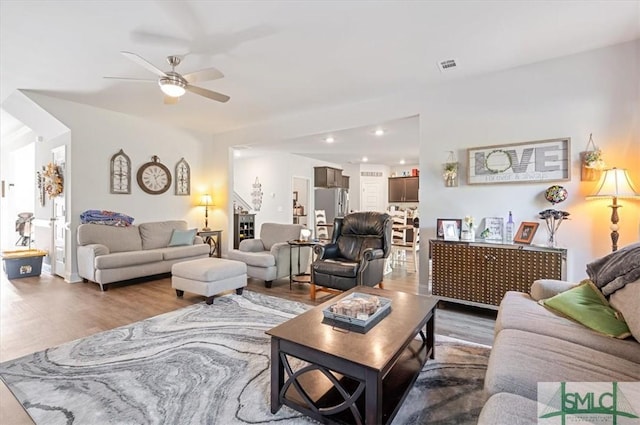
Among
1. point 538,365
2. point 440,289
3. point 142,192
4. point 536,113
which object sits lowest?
point 440,289

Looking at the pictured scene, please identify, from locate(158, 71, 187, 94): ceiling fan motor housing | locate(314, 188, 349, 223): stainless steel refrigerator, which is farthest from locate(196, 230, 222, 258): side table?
locate(158, 71, 187, 94): ceiling fan motor housing

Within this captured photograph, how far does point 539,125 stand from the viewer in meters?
3.30

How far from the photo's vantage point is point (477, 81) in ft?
12.0

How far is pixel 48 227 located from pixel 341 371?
6.37m

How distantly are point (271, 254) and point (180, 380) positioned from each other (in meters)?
2.51

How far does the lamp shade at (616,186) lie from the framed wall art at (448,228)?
127cm

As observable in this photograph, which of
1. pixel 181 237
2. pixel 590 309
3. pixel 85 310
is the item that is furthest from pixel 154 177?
pixel 590 309

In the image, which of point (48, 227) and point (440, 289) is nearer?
point (440, 289)

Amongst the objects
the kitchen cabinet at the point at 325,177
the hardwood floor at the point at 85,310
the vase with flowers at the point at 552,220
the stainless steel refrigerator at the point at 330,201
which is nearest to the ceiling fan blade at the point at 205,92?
the hardwood floor at the point at 85,310

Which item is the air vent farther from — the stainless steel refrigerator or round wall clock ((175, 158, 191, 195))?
the stainless steel refrigerator

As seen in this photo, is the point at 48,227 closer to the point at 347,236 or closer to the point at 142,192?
the point at 142,192

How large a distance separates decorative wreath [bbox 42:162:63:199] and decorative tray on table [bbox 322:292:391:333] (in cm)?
524

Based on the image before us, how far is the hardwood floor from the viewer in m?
2.64

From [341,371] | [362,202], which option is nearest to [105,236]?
[341,371]
